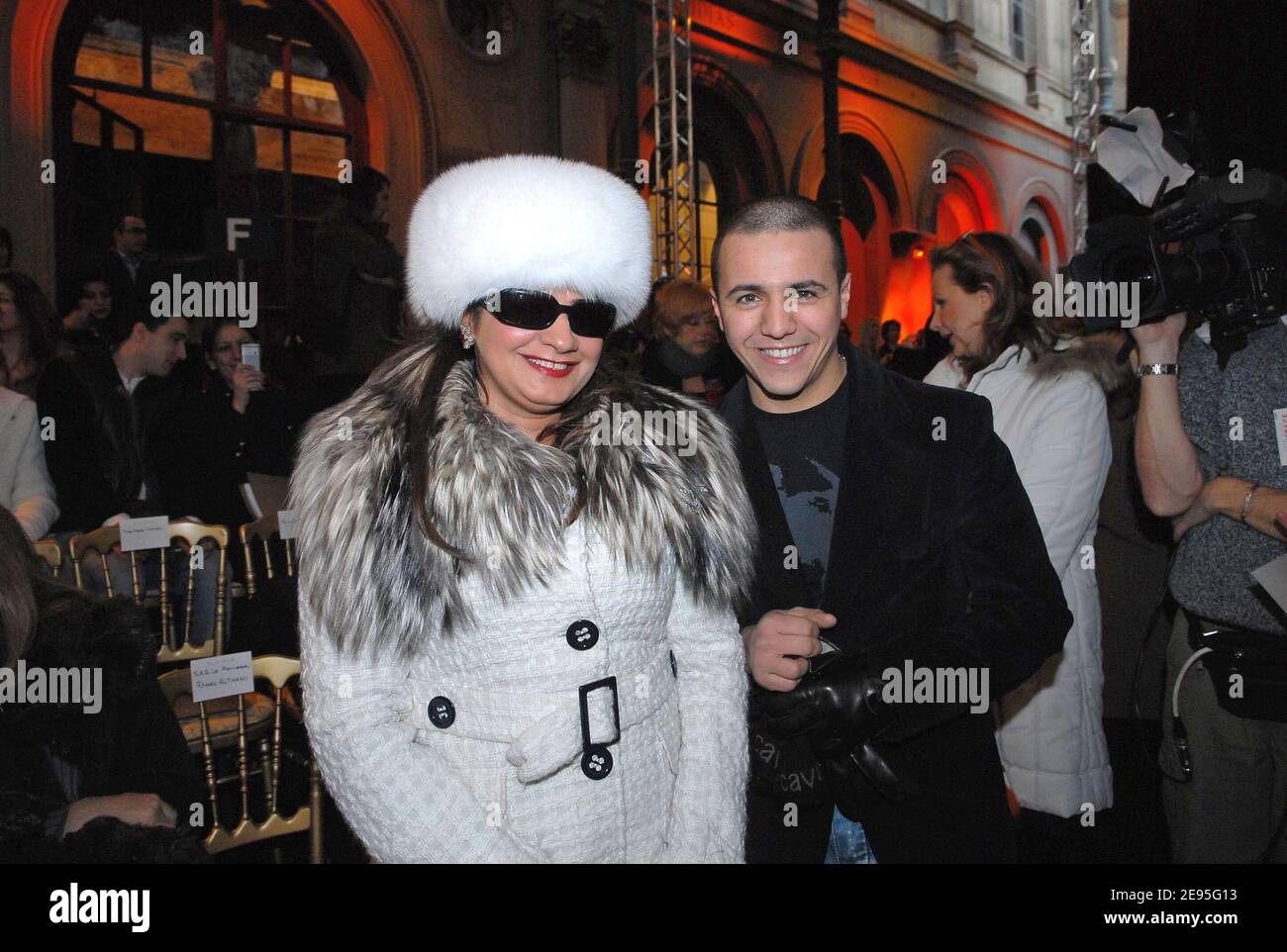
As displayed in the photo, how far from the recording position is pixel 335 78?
7.37 meters

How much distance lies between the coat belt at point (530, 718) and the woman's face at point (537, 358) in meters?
0.52

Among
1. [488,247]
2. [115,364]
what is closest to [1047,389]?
[488,247]

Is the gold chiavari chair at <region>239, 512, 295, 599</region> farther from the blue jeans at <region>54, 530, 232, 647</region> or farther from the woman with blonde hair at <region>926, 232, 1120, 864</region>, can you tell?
the woman with blonde hair at <region>926, 232, 1120, 864</region>

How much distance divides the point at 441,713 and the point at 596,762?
274mm

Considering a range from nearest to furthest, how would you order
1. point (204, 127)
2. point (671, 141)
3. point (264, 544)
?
point (264, 544), point (204, 127), point (671, 141)

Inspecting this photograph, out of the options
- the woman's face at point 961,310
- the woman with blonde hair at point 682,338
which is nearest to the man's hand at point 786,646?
the woman's face at point 961,310

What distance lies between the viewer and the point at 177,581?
11.2 feet

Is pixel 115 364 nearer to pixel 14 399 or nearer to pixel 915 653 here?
pixel 14 399

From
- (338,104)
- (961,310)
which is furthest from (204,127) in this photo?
(961,310)

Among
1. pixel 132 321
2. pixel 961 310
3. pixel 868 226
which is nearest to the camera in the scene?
pixel 961 310

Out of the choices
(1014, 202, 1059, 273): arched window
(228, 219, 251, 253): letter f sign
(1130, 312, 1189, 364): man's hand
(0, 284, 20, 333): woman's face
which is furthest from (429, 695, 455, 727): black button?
(1014, 202, 1059, 273): arched window

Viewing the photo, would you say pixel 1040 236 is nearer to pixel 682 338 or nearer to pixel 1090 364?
pixel 682 338

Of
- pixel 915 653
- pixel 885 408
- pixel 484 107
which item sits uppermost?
pixel 484 107
